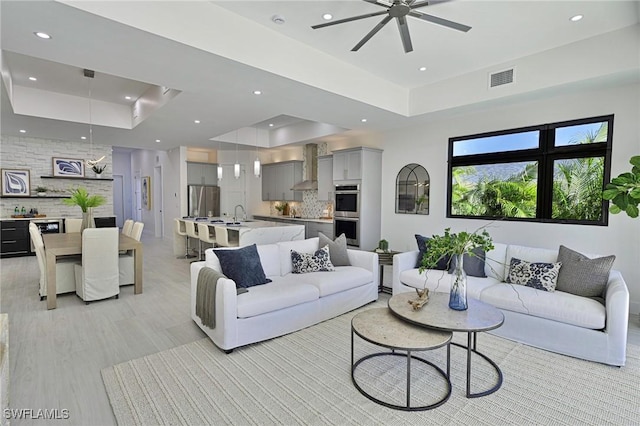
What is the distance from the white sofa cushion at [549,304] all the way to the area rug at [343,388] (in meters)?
0.35

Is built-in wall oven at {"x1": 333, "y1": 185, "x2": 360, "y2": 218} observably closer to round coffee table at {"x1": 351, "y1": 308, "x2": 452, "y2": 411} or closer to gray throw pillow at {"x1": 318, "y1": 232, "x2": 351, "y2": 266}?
gray throw pillow at {"x1": 318, "y1": 232, "x2": 351, "y2": 266}

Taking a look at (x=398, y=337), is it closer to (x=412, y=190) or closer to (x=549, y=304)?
(x=549, y=304)

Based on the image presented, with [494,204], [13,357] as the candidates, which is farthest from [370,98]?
[13,357]

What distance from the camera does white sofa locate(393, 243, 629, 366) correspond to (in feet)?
8.71

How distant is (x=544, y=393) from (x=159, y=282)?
205 inches

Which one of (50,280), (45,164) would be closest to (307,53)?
(50,280)

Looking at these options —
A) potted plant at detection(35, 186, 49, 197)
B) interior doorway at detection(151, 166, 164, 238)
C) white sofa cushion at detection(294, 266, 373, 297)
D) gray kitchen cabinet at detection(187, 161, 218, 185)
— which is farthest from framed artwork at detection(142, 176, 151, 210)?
white sofa cushion at detection(294, 266, 373, 297)

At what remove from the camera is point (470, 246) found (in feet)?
9.11

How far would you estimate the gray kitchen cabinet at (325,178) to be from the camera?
7246mm

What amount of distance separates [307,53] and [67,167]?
771 cm

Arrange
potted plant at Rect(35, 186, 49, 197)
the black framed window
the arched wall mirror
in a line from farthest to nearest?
potted plant at Rect(35, 186, 49, 197) < the arched wall mirror < the black framed window

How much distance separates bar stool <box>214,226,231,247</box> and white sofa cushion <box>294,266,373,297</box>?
87.3 inches

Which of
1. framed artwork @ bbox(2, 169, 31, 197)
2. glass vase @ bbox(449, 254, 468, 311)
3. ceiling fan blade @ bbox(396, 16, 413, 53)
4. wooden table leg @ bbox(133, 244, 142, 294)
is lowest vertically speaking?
wooden table leg @ bbox(133, 244, 142, 294)

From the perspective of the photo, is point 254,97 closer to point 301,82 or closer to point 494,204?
point 301,82
